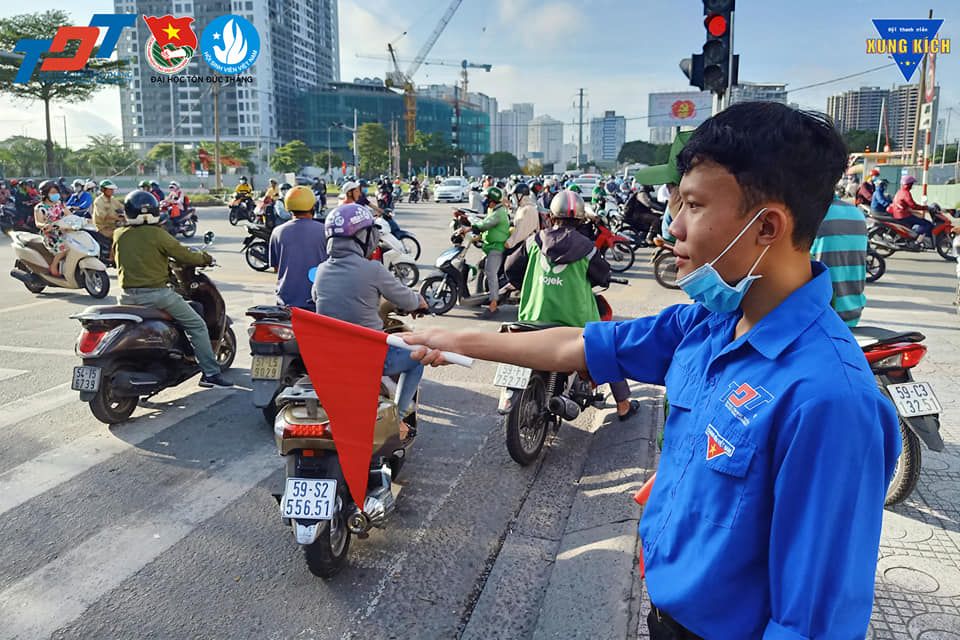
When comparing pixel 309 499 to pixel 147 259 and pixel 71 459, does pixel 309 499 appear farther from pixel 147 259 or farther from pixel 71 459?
pixel 147 259

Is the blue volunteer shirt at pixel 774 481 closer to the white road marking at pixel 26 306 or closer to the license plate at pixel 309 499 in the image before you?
the license plate at pixel 309 499

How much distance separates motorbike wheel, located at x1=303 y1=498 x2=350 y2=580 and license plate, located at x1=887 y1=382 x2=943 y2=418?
2755 mm

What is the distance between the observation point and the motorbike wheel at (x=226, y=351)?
21.4ft


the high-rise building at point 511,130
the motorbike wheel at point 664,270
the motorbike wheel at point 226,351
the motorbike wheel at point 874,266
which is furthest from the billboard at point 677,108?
the high-rise building at point 511,130

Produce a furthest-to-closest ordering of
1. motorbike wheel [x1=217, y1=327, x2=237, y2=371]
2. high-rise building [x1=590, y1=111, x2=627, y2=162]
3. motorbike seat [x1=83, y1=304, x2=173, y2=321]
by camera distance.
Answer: high-rise building [x1=590, y1=111, x2=627, y2=162]
motorbike wheel [x1=217, y1=327, x2=237, y2=371]
motorbike seat [x1=83, y1=304, x2=173, y2=321]

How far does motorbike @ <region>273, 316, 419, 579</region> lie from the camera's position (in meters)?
3.08

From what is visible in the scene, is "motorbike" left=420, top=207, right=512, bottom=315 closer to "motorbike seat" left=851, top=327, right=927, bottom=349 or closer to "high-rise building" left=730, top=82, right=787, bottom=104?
"high-rise building" left=730, top=82, right=787, bottom=104

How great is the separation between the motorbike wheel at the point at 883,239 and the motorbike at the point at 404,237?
320 inches

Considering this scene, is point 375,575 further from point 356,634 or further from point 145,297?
point 145,297

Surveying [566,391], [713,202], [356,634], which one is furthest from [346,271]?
[713,202]

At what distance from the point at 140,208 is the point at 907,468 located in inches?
208

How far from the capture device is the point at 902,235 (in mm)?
13227

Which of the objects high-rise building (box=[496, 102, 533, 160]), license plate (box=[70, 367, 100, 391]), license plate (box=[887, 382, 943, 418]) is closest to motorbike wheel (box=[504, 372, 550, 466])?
license plate (box=[887, 382, 943, 418])

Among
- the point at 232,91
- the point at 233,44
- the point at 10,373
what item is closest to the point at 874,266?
the point at 10,373
